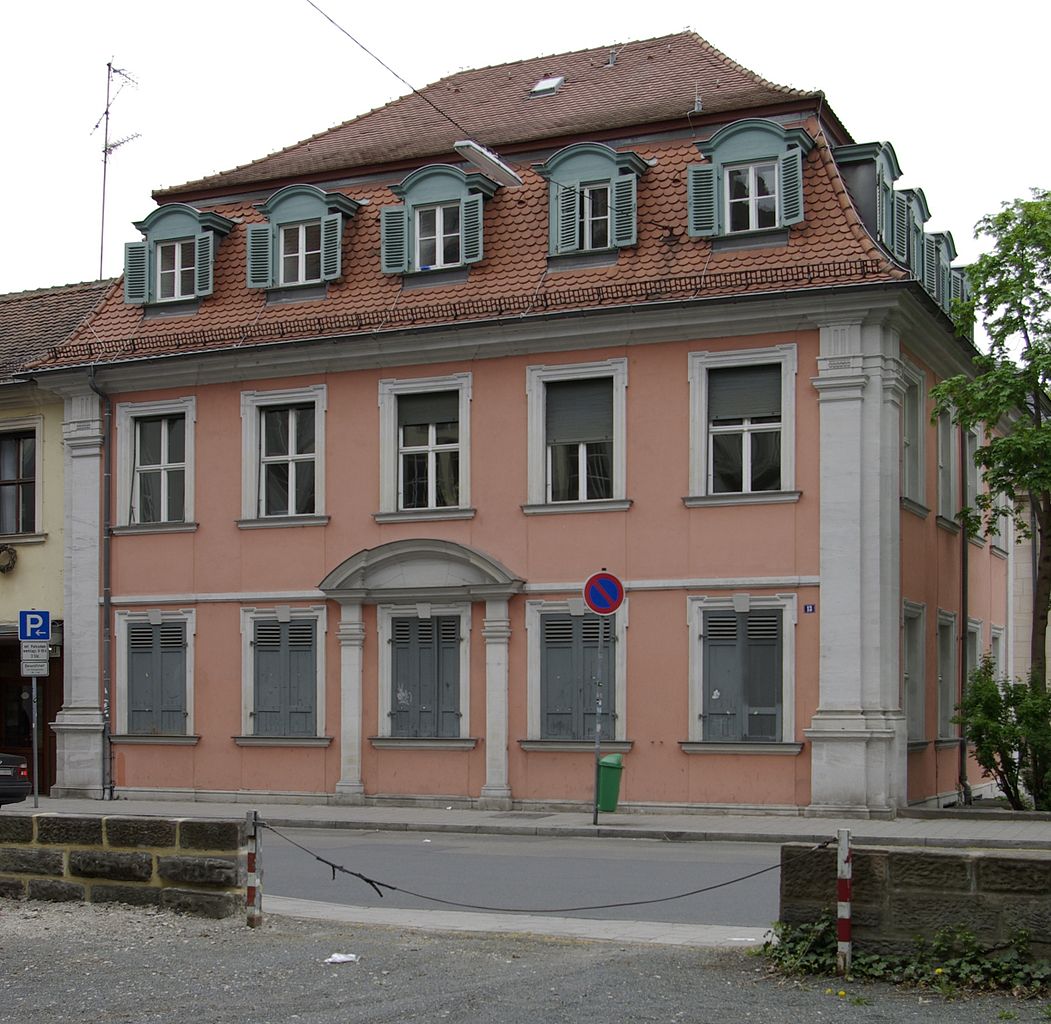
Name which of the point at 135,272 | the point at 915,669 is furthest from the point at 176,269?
the point at 915,669

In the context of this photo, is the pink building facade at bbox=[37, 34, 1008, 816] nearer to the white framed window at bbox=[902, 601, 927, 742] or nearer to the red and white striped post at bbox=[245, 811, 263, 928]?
the white framed window at bbox=[902, 601, 927, 742]

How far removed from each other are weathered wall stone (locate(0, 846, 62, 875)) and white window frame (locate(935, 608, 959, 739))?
1670cm

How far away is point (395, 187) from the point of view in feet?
87.1

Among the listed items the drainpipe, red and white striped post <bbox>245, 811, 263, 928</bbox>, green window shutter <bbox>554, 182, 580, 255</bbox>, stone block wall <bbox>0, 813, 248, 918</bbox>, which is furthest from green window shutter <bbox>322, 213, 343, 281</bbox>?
red and white striped post <bbox>245, 811, 263, 928</bbox>

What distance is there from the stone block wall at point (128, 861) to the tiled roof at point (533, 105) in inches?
636

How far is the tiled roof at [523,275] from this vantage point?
A: 23.5 meters

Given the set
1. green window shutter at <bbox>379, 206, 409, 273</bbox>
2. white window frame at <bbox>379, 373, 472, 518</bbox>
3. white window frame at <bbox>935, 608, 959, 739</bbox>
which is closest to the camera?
white window frame at <bbox>379, 373, 472, 518</bbox>

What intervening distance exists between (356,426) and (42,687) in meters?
7.97

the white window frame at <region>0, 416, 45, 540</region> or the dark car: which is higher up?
the white window frame at <region>0, 416, 45, 540</region>

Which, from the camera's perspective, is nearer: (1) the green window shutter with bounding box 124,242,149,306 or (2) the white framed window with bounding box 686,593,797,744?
(2) the white framed window with bounding box 686,593,797,744

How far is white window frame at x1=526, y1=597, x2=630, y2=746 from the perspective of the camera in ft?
79.7

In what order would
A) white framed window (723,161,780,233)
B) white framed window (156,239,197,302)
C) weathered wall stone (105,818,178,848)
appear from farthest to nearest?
white framed window (156,239,197,302) → white framed window (723,161,780,233) → weathered wall stone (105,818,178,848)

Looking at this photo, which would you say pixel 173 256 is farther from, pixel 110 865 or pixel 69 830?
pixel 110 865

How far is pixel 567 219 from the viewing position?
2527 cm
